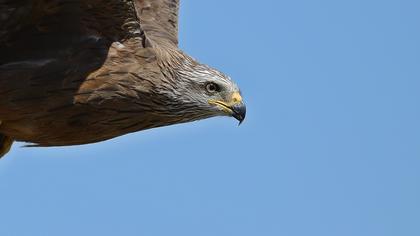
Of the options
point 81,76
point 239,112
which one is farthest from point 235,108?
point 81,76

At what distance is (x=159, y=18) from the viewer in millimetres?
14656

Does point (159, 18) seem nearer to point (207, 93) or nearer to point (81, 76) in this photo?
point (207, 93)

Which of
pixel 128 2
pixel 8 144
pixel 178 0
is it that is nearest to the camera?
pixel 128 2

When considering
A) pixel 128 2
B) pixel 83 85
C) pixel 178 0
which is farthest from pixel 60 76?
pixel 178 0

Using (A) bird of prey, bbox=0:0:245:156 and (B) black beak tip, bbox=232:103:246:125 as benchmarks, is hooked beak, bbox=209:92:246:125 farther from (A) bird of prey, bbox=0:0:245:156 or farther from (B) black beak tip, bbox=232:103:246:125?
(A) bird of prey, bbox=0:0:245:156

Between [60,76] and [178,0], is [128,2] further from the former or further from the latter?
[178,0]

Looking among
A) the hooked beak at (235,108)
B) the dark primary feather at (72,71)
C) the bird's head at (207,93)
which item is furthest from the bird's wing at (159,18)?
the dark primary feather at (72,71)

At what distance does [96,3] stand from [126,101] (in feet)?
3.45

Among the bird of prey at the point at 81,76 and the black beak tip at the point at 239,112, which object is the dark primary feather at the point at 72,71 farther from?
the black beak tip at the point at 239,112

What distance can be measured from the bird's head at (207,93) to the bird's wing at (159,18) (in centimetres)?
137

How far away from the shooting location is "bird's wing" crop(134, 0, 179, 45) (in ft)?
47.0

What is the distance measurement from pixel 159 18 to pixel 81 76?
8.82ft

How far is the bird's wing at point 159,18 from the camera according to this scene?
47.0ft

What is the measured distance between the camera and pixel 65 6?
1207 cm
